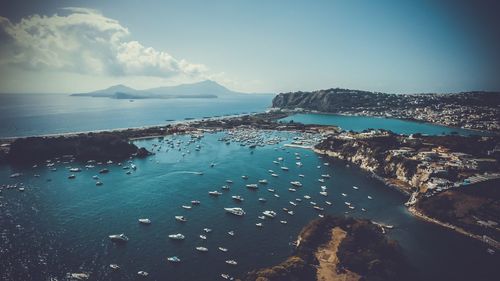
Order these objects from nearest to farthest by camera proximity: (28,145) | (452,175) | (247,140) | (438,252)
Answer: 1. (438,252)
2. (452,175)
3. (28,145)
4. (247,140)

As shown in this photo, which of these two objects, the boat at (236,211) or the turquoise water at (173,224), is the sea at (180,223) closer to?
the turquoise water at (173,224)

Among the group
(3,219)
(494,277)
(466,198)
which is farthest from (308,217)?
(3,219)

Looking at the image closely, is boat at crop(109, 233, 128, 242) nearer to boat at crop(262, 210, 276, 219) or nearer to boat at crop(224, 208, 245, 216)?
boat at crop(224, 208, 245, 216)

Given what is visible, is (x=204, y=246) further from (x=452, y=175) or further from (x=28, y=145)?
(x=28, y=145)

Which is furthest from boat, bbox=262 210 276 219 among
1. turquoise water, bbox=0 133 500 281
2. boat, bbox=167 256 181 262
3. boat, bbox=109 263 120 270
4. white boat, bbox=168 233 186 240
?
boat, bbox=109 263 120 270

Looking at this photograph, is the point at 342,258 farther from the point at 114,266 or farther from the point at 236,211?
the point at 114,266

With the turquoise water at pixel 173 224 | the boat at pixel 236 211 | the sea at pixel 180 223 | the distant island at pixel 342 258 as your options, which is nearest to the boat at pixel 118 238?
the sea at pixel 180 223
